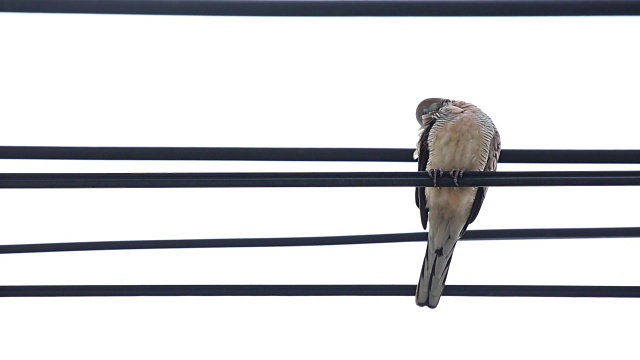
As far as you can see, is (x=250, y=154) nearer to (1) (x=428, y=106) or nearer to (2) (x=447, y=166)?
(2) (x=447, y=166)

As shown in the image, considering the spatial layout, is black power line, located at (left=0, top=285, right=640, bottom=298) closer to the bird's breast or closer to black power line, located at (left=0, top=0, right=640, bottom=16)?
the bird's breast

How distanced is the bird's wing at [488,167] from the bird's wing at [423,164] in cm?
26

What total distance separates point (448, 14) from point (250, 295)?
171 cm

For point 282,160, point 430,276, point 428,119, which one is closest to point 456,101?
point 428,119

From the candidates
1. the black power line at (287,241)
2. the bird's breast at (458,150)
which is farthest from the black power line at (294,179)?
the bird's breast at (458,150)

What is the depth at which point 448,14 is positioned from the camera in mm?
3064

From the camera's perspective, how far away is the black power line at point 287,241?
169 inches

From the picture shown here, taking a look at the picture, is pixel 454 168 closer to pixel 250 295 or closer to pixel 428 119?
pixel 428 119

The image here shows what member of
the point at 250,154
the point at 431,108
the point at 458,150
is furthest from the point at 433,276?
the point at 250,154

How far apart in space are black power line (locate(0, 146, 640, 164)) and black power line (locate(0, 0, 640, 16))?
0.81 m

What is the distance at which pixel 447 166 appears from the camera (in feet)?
17.1

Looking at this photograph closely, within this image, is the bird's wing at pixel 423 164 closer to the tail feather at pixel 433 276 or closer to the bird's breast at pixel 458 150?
the bird's breast at pixel 458 150

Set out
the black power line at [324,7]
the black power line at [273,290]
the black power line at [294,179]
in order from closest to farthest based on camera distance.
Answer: the black power line at [324,7] < the black power line at [294,179] < the black power line at [273,290]

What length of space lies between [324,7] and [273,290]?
1559mm
